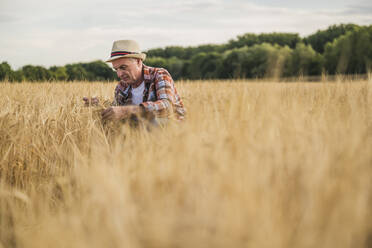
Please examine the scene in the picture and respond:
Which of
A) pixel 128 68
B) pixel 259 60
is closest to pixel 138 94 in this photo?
pixel 128 68

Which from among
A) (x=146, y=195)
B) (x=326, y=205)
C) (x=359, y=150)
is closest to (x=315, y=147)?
(x=359, y=150)

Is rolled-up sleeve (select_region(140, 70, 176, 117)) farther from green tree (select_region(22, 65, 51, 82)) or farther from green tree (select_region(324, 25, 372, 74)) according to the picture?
green tree (select_region(22, 65, 51, 82))

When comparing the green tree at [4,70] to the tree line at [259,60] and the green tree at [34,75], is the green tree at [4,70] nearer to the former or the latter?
the tree line at [259,60]

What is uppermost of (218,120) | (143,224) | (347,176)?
(218,120)

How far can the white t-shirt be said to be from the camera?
2734 mm

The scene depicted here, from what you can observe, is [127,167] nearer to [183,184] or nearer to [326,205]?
[183,184]

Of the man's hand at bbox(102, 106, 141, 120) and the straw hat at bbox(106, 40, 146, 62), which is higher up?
the straw hat at bbox(106, 40, 146, 62)

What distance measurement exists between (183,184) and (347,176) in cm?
53

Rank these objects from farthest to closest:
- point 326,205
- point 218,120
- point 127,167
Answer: point 218,120
point 127,167
point 326,205

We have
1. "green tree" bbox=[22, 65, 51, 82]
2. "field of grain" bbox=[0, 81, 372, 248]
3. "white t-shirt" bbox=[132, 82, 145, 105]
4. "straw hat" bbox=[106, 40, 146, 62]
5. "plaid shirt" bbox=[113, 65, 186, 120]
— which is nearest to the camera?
"field of grain" bbox=[0, 81, 372, 248]

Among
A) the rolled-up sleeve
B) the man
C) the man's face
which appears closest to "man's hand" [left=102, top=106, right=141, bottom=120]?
the man

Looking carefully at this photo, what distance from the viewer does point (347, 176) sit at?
0.92m

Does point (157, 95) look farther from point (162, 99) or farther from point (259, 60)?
point (259, 60)

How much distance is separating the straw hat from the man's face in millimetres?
64
